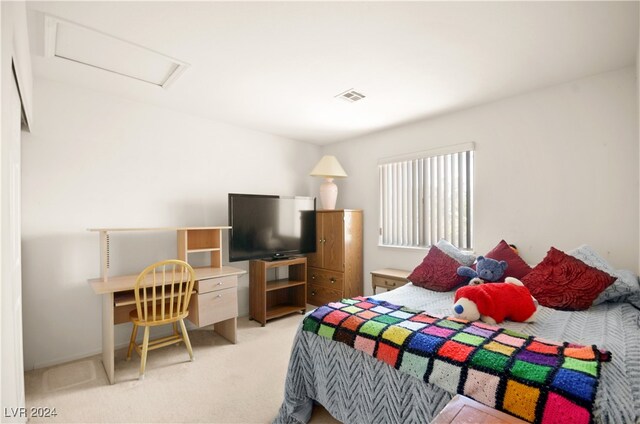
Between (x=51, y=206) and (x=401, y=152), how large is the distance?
3.67 metres

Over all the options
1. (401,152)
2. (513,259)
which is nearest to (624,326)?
(513,259)

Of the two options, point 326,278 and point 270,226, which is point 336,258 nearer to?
point 326,278

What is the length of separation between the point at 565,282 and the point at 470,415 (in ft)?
6.33

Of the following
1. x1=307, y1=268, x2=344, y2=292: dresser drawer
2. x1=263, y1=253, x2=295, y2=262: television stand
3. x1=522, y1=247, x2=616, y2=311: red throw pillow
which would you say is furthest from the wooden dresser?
x1=522, y1=247, x2=616, y2=311: red throw pillow

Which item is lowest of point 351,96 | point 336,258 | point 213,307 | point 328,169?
point 213,307

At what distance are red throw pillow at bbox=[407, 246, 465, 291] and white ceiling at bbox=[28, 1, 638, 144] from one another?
156 cm

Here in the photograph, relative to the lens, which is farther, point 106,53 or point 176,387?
point 176,387

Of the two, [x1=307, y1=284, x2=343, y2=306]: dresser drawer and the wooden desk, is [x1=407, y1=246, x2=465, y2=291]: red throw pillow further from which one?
the wooden desk

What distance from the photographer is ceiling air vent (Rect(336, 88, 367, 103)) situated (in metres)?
2.82

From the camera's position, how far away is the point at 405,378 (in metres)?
1.46

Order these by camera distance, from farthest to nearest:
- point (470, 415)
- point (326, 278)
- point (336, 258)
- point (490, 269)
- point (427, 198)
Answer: point (326, 278) → point (336, 258) → point (427, 198) → point (490, 269) → point (470, 415)

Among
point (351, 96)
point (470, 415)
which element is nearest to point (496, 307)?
point (470, 415)

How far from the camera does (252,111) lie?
131 inches

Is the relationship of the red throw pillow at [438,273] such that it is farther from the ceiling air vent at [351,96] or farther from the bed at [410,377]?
the ceiling air vent at [351,96]
